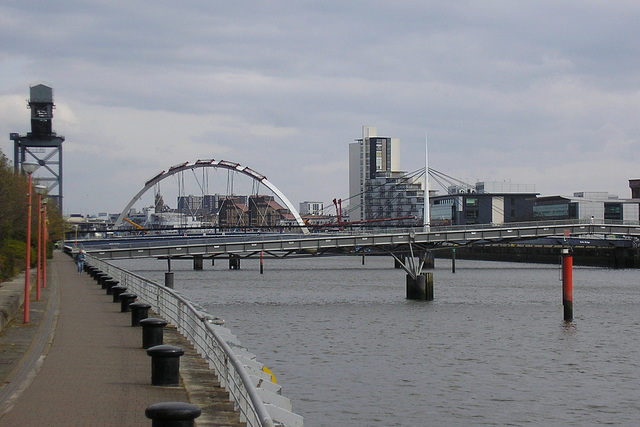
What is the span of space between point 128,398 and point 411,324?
3333 centimetres

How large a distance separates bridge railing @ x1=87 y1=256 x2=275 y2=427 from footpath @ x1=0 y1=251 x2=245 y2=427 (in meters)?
0.33

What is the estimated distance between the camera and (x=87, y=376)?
16906mm

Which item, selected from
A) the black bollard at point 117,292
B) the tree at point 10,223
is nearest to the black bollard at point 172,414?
the black bollard at point 117,292

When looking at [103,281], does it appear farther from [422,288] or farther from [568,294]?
[422,288]

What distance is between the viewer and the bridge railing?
10.0 m

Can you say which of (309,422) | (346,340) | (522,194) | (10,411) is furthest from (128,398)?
(522,194)

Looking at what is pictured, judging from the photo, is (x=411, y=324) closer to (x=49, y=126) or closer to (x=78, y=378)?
(x=78, y=378)

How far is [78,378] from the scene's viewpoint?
54.7 ft

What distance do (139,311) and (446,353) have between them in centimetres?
1551

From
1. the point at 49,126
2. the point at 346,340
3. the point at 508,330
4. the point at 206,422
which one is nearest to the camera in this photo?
the point at 206,422

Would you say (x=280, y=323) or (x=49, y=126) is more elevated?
(x=49, y=126)

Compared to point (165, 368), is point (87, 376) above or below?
below

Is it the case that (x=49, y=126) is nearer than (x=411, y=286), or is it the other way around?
(x=411, y=286)

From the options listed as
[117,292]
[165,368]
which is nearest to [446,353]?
[117,292]
